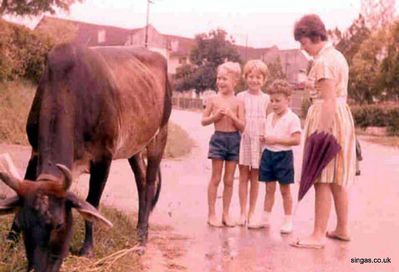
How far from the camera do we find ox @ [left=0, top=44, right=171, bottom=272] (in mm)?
4188

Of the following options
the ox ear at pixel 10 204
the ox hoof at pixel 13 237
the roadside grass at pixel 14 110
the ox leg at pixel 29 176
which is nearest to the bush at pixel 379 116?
the roadside grass at pixel 14 110

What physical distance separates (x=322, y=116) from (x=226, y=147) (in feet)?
4.27

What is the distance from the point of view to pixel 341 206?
6.82 meters

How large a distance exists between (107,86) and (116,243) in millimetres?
1430

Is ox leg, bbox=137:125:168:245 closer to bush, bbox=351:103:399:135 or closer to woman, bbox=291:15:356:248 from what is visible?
woman, bbox=291:15:356:248

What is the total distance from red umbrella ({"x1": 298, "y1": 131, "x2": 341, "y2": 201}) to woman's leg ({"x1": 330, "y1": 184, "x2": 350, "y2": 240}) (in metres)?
0.34

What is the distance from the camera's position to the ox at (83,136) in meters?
4.19

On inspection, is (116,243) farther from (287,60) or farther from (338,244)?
(287,60)

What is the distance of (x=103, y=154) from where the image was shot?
5.40 m

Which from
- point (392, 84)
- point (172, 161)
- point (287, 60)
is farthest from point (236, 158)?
point (287, 60)

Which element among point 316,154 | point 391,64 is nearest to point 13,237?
point 316,154

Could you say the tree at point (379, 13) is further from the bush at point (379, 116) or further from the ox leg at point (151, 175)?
the ox leg at point (151, 175)

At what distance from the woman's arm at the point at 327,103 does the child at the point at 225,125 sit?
1129mm

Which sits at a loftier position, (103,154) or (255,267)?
(103,154)
